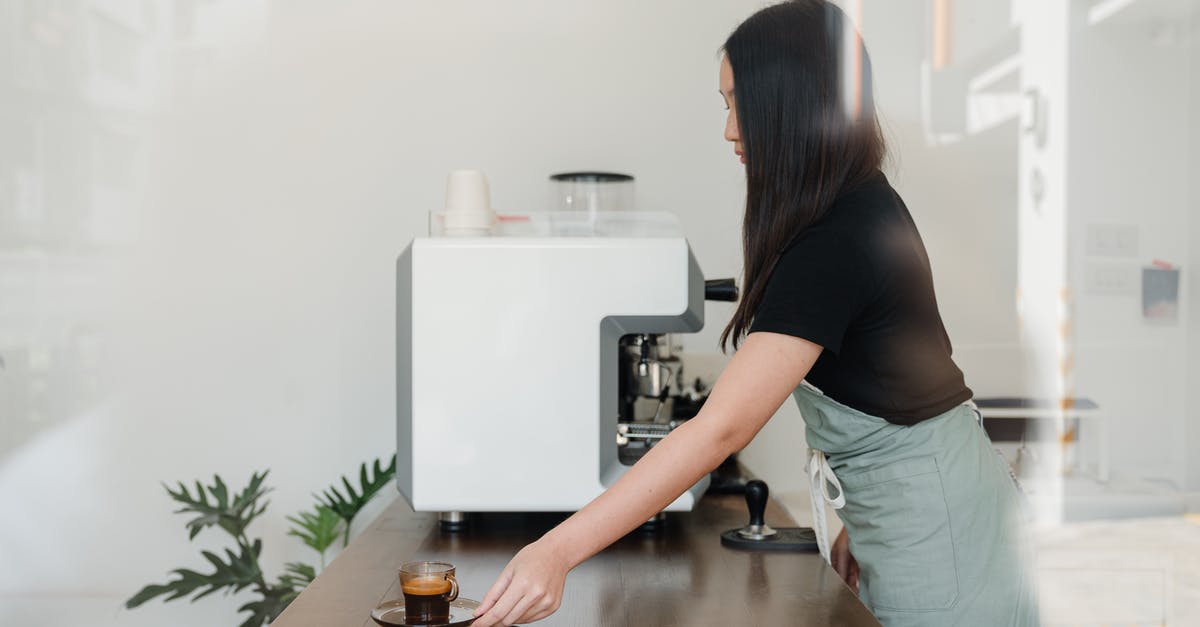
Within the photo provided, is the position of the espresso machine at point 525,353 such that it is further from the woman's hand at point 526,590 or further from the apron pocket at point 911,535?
the woman's hand at point 526,590

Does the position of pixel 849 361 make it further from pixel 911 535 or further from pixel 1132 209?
pixel 1132 209

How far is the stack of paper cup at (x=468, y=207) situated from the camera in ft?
4.97

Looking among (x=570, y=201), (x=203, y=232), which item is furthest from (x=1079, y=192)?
(x=203, y=232)

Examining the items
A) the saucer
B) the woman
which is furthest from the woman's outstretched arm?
the saucer

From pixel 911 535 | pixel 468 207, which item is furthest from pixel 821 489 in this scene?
pixel 468 207

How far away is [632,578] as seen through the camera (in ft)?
4.04

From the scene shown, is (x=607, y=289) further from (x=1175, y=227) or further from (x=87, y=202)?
(x=87, y=202)

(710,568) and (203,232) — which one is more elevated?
(203,232)

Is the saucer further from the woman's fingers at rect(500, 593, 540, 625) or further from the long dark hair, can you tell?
the long dark hair

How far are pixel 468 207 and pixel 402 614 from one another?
2.19 ft

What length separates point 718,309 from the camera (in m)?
2.32

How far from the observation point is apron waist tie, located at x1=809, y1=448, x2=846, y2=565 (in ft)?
4.00

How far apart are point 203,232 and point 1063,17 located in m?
1.74

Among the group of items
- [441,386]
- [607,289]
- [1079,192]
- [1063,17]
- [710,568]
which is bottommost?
[710,568]
